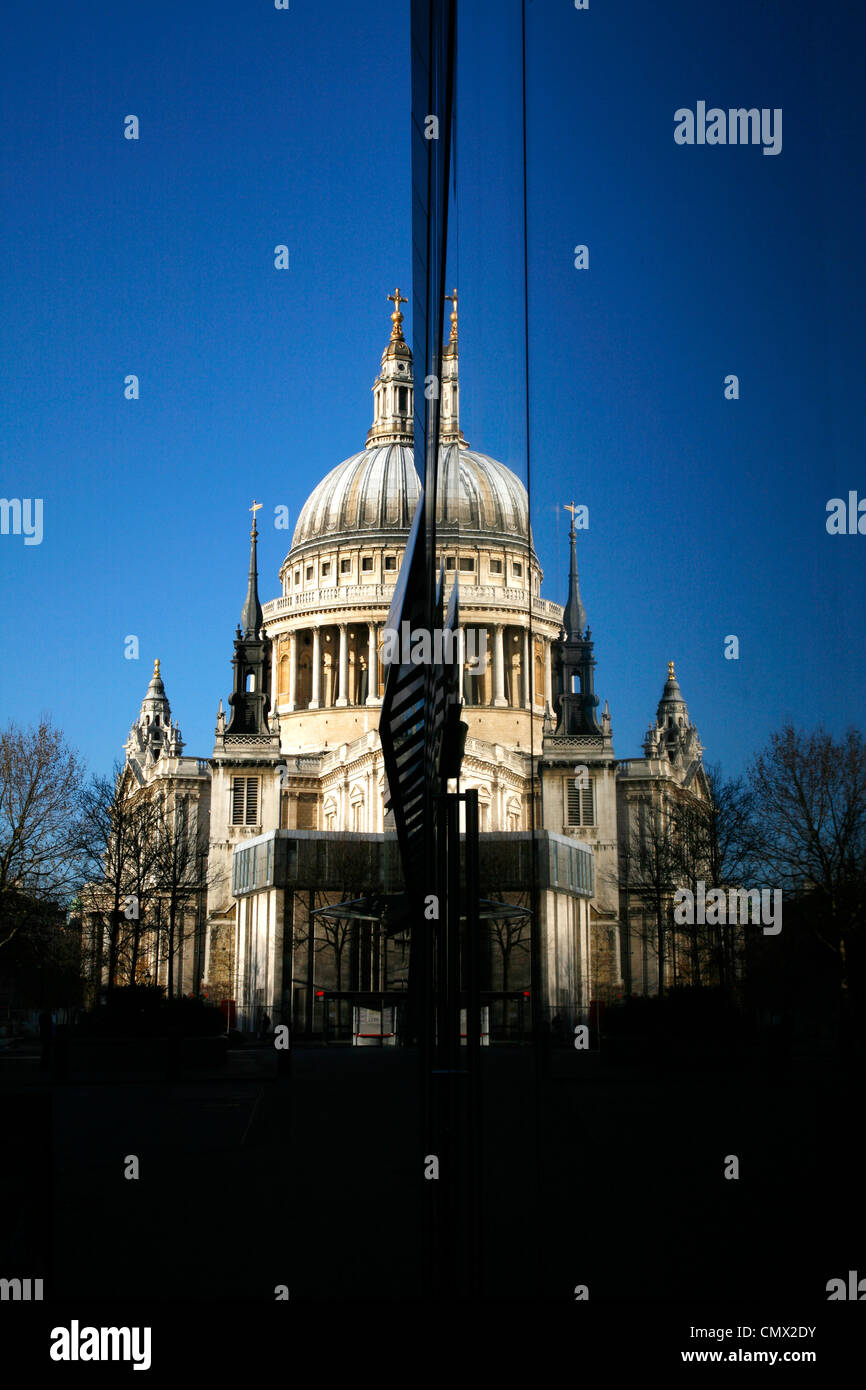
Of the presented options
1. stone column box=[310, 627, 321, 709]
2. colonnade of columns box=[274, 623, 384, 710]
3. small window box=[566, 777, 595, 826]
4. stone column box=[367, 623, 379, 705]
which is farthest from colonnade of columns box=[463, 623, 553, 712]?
stone column box=[310, 627, 321, 709]

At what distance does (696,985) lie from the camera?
2.58m

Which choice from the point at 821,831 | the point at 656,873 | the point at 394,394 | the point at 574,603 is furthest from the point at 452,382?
the point at 394,394

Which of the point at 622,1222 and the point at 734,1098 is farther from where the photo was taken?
the point at 622,1222

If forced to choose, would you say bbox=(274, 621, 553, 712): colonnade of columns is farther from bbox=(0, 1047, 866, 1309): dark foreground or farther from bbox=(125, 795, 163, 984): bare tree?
bbox=(0, 1047, 866, 1309): dark foreground

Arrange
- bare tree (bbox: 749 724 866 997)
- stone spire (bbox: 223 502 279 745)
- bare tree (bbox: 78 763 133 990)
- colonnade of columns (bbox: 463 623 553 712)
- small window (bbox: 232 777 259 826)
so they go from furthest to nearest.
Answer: stone spire (bbox: 223 502 279 745) → small window (bbox: 232 777 259 826) → bare tree (bbox: 78 763 133 990) → colonnade of columns (bbox: 463 623 553 712) → bare tree (bbox: 749 724 866 997)

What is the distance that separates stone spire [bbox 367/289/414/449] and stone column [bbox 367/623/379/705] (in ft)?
64.3

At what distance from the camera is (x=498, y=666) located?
7.21 metres

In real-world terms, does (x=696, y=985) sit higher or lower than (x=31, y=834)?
lower

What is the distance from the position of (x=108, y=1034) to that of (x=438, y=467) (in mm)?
23294

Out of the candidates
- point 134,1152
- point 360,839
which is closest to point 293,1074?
point 134,1152

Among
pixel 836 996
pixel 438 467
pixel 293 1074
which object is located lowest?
pixel 293 1074

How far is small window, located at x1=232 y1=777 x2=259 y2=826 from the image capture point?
89.8 m

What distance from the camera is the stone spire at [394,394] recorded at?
391 ft
